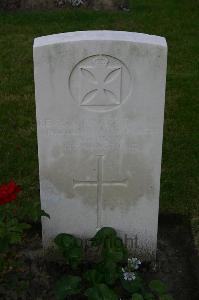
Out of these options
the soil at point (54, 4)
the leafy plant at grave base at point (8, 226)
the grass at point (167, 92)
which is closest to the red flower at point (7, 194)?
the leafy plant at grave base at point (8, 226)

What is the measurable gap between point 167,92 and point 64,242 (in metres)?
3.34

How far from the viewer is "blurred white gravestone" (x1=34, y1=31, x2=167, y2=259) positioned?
320cm

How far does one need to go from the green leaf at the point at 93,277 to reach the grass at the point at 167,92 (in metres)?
1.16

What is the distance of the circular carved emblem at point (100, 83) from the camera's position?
322 cm

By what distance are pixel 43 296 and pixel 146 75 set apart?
1.48 m

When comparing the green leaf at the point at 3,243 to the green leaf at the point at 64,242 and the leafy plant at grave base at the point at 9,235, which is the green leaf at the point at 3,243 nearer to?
the leafy plant at grave base at the point at 9,235

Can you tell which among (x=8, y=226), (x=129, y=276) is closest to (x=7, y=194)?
(x=8, y=226)

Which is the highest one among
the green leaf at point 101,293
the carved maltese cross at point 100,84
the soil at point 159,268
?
the carved maltese cross at point 100,84

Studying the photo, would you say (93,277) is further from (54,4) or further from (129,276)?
(54,4)

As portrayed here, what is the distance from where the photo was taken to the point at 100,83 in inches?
129

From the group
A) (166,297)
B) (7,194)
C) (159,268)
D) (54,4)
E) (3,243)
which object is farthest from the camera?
(54,4)

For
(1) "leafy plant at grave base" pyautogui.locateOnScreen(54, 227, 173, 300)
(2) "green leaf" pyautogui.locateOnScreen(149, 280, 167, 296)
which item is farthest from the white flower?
(2) "green leaf" pyautogui.locateOnScreen(149, 280, 167, 296)

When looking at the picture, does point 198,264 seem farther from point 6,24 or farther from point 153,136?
point 6,24

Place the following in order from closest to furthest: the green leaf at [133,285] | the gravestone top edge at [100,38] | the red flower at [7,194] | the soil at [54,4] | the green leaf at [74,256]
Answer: the red flower at [7,194] → the gravestone top edge at [100,38] → the green leaf at [133,285] → the green leaf at [74,256] → the soil at [54,4]
